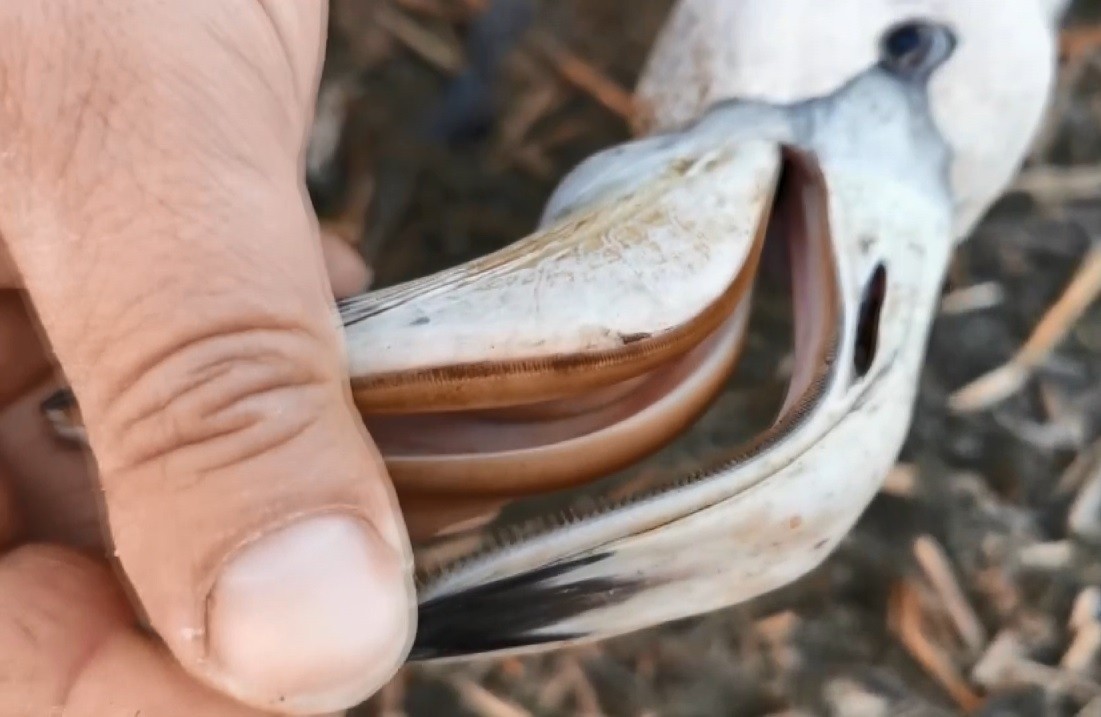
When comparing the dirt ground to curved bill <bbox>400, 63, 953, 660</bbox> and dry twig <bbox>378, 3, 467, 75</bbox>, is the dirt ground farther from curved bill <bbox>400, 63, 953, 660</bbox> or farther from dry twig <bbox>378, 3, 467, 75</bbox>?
curved bill <bbox>400, 63, 953, 660</bbox>

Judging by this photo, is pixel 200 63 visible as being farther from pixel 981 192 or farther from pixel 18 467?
pixel 981 192

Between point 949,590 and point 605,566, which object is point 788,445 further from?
point 949,590

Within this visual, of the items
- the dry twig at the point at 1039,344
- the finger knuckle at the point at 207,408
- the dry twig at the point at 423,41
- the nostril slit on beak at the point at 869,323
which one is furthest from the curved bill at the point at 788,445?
the dry twig at the point at 423,41

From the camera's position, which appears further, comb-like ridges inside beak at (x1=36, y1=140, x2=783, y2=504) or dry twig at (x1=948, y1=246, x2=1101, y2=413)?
dry twig at (x1=948, y1=246, x2=1101, y2=413)

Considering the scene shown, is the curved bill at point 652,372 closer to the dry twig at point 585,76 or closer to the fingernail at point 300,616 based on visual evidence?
the fingernail at point 300,616

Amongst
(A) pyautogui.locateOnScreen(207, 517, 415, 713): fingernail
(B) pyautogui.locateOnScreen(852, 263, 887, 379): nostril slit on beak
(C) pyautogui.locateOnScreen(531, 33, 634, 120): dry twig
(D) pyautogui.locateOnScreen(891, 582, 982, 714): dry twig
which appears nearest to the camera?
(A) pyautogui.locateOnScreen(207, 517, 415, 713): fingernail

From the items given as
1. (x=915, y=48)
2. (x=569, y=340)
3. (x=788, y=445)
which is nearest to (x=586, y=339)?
(x=569, y=340)

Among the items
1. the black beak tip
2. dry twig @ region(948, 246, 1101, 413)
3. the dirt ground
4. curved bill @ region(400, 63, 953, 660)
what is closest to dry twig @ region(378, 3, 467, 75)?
the dirt ground
